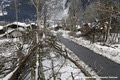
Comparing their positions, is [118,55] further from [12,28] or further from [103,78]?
[12,28]

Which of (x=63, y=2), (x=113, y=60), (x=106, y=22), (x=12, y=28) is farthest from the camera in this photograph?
(x=63, y=2)

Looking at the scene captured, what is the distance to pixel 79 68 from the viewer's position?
6.11 meters

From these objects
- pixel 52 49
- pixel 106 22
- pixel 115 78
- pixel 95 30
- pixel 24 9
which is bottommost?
pixel 115 78

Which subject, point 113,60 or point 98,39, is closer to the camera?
point 113,60

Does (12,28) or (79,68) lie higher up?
(12,28)

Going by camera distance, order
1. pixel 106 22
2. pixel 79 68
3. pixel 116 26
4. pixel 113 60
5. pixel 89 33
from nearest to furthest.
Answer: pixel 79 68, pixel 113 60, pixel 106 22, pixel 116 26, pixel 89 33

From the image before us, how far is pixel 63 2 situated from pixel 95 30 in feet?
386

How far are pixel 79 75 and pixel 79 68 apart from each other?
0.77 m

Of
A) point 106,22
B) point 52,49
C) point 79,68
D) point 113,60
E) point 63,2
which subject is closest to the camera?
point 79,68

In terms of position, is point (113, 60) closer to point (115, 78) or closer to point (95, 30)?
point (115, 78)

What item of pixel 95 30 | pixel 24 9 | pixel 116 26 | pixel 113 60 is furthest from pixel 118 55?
pixel 24 9

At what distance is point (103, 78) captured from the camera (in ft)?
17.7

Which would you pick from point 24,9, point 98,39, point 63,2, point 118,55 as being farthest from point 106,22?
point 24,9

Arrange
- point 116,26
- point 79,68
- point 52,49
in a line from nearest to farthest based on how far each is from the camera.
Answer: point 79,68, point 52,49, point 116,26
